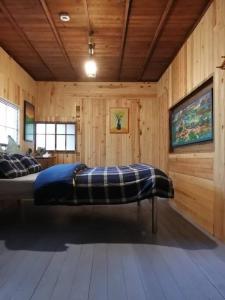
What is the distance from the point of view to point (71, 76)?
5699 mm

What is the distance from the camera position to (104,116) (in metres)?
6.07

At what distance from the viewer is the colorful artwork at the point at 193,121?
317cm

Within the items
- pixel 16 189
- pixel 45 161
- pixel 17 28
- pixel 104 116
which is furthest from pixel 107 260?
pixel 104 116

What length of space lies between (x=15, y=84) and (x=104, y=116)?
79.1 inches

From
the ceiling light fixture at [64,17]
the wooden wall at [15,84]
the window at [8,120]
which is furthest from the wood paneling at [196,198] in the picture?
the wooden wall at [15,84]

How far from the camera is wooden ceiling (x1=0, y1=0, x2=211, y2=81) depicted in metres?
3.02

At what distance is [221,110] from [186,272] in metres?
1.60

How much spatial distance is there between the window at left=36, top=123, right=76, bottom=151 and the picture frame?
2.23 m

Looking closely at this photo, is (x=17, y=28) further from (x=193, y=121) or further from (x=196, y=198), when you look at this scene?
(x=196, y=198)

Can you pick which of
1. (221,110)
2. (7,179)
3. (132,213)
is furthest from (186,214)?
(7,179)

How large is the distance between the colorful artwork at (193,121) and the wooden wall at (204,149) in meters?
0.14

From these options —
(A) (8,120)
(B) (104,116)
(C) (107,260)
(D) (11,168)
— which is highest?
(B) (104,116)

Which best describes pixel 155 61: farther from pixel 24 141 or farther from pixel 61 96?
pixel 24 141

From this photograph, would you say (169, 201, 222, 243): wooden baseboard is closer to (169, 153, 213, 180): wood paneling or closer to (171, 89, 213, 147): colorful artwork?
(169, 153, 213, 180): wood paneling
